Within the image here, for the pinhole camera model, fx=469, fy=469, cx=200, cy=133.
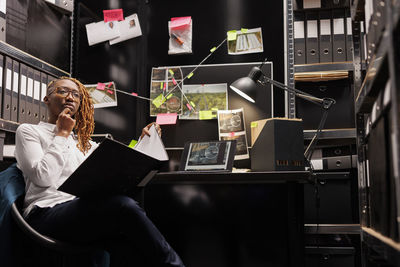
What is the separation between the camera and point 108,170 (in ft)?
5.34

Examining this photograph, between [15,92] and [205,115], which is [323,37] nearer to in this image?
[205,115]

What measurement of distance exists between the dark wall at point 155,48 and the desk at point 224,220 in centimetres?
50

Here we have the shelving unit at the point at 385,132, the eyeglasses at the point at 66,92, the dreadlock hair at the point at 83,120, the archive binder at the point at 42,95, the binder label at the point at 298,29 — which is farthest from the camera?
the binder label at the point at 298,29

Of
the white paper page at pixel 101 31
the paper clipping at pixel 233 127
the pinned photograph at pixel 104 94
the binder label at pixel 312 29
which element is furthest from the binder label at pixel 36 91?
the binder label at pixel 312 29

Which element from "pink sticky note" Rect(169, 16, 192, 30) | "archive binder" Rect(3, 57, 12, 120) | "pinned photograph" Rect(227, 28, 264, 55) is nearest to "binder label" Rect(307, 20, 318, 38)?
"pinned photograph" Rect(227, 28, 264, 55)

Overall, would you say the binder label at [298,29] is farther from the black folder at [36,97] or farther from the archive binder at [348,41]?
the black folder at [36,97]

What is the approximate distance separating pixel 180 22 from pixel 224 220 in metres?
1.21

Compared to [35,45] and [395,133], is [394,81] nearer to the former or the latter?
[395,133]

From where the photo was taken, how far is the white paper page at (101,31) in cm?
294

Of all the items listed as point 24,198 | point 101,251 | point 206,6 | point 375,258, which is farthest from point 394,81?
point 206,6

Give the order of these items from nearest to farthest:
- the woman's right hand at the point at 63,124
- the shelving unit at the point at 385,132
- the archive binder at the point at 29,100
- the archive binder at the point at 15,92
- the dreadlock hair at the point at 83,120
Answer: the shelving unit at the point at 385,132 → the woman's right hand at the point at 63,124 → the dreadlock hair at the point at 83,120 → the archive binder at the point at 15,92 → the archive binder at the point at 29,100

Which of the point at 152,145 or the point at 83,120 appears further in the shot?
the point at 152,145

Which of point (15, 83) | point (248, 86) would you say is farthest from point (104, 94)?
point (248, 86)

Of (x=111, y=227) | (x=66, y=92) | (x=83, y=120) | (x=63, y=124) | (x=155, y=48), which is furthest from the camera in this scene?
(x=155, y=48)
